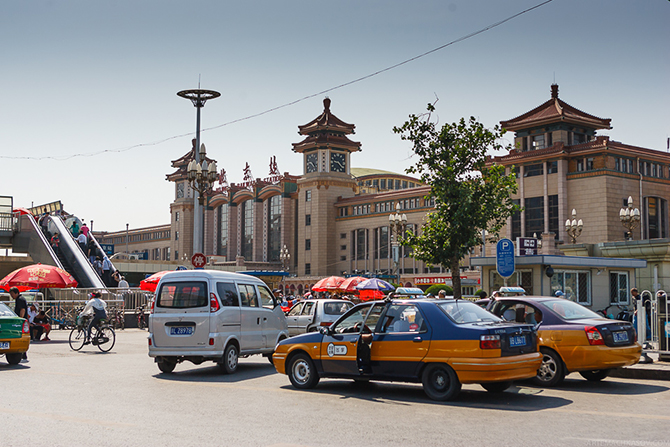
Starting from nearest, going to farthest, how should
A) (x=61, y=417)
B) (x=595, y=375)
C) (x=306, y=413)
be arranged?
(x=61, y=417) → (x=306, y=413) → (x=595, y=375)

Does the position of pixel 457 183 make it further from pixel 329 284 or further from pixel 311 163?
pixel 311 163

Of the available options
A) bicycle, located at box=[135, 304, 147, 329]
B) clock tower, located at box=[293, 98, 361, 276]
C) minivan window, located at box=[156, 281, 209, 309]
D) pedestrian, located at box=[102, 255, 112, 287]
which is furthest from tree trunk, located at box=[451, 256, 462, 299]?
clock tower, located at box=[293, 98, 361, 276]

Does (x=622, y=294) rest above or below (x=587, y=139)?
below

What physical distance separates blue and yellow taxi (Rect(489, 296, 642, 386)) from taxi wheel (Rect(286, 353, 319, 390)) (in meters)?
3.40

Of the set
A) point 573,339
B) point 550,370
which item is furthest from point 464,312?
point 550,370

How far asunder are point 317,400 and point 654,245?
21.4m

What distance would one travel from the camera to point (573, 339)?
10.9 meters

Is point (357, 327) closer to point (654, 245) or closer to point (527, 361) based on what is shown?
point (527, 361)

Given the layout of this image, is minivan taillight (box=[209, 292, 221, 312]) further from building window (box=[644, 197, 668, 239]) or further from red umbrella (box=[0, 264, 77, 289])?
building window (box=[644, 197, 668, 239])

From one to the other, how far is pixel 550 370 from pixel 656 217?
59.6 meters

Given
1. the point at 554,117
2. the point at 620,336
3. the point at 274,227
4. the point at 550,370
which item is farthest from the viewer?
the point at 274,227

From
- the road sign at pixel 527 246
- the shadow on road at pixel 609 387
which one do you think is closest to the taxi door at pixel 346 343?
the shadow on road at pixel 609 387

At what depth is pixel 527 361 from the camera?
385 inches

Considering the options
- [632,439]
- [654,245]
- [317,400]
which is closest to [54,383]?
[317,400]
